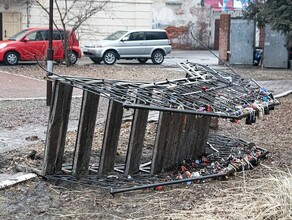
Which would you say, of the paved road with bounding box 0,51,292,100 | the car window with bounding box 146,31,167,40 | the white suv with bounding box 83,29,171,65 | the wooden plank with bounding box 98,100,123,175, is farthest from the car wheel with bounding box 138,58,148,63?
the wooden plank with bounding box 98,100,123,175

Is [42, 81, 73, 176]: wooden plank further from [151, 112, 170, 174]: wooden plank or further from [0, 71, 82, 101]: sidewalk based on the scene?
[0, 71, 82, 101]: sidewalk

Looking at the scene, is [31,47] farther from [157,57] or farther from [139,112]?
[139,112]

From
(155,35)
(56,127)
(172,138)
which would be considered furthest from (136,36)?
(56,127)

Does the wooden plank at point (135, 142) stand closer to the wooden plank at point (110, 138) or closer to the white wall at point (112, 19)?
the wooden plank at point (110, 138)

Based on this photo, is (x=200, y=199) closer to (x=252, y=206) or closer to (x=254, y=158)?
(x=252, y=206)

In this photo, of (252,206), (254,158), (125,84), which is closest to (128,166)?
(125,84)

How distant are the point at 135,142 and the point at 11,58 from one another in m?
18.6

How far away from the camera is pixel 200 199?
6.10m

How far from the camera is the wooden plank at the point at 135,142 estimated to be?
730 cm

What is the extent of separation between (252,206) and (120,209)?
54.4 inches

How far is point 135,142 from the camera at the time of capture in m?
7.36

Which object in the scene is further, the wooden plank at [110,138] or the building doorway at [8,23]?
the building doorway at [8,23]

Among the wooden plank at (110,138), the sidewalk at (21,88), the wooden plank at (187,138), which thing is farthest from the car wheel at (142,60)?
the wooden plank at (110,138)

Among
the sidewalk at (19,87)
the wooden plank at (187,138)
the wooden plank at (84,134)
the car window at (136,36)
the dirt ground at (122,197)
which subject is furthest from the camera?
the car window at (136,36)
